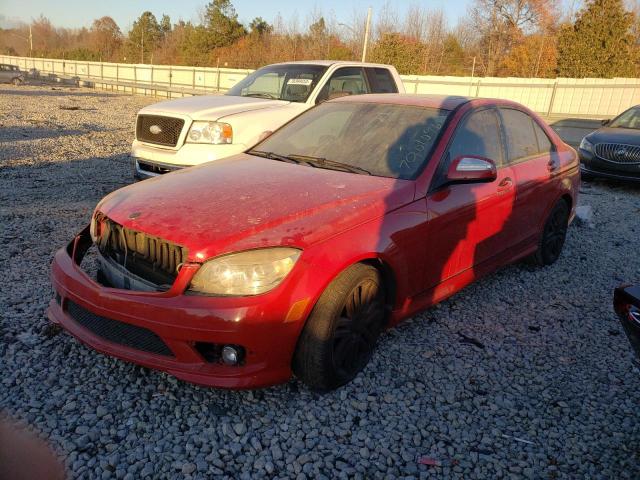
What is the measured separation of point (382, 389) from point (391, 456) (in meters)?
0.53

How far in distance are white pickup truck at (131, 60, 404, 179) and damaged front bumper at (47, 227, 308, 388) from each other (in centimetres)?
344

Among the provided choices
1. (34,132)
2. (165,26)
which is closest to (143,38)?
(165,26)

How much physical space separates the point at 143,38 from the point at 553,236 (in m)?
68.1

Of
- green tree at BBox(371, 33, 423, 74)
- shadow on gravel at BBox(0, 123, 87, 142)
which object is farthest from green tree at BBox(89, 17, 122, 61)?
shadow on gravel at BBox(0, 123, 87, 142)

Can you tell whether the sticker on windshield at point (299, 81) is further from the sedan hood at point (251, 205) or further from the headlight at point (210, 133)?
the sedan hood at point (251, 205)

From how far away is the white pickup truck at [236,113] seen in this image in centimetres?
591

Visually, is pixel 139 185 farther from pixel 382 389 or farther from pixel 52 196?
pixel 52 196

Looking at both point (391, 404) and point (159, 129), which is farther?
point (159, 129)

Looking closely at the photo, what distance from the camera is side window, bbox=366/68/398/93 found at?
7.39 meters

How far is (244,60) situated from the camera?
4269 centimetres

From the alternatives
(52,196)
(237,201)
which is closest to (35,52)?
(52,196)

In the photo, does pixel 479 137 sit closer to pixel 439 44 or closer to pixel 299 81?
pixel 299 81

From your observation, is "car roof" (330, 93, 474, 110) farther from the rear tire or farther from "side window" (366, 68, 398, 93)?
"side window" (366, 68, 398, 93)

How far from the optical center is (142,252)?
2.70 meters
